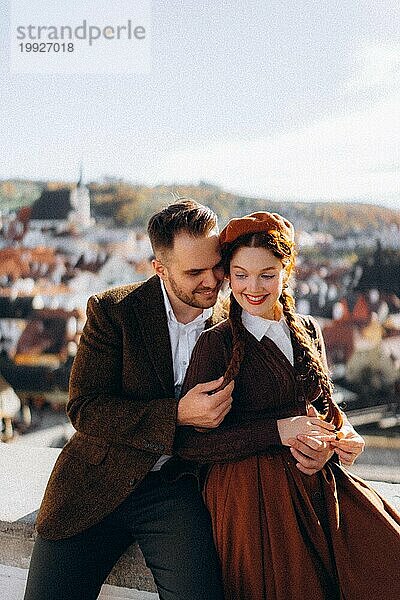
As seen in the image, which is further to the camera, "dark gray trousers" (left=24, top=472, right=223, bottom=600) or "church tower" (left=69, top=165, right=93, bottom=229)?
"church tower" (left=69, top=165, right=93, bottom=229)

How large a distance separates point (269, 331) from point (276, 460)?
0.78ft

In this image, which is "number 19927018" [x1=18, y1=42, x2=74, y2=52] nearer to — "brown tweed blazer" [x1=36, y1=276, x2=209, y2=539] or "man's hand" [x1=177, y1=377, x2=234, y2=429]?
"brown tweed blazer" [x1=36, y1=276, x2=209, y2=539]

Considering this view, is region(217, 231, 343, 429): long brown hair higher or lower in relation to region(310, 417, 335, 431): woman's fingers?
higher

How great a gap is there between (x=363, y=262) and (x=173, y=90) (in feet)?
13.0

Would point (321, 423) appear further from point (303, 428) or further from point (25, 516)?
point (25, 516)

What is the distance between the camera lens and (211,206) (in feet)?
37.1

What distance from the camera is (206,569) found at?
4.45 ft

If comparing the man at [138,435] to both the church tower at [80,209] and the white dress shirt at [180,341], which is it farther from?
the church tower at [80,209]

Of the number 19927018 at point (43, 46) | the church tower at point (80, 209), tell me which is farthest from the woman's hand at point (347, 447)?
the church tower at point (80, 209)

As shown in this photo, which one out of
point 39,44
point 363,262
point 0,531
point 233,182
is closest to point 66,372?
point 233,182

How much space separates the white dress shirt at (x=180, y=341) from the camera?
5.02 ft

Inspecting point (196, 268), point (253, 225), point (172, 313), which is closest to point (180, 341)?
point (172, 313)

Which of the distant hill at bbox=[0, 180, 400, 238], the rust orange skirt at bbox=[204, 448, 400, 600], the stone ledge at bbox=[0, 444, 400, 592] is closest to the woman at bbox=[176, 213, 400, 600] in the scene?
the rust orange skirt at bbox=[204, 448, 400, 600]

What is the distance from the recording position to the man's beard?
1462 millimetres
